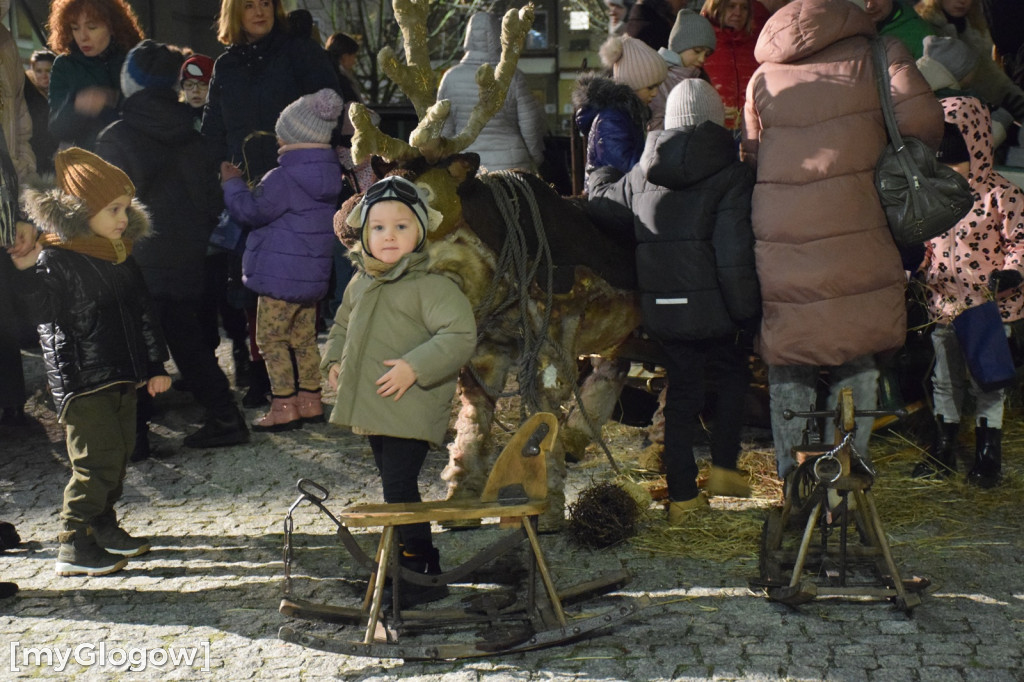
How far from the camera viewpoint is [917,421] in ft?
21.2

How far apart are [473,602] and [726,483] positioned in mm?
1555

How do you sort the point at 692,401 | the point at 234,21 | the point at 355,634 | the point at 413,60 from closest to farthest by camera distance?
1. the point at 355,634
2. the point at 413,60
3. the point at 692,401
4. the point at 234,21

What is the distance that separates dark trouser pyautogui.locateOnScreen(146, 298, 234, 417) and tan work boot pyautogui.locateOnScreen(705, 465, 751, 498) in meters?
2.88

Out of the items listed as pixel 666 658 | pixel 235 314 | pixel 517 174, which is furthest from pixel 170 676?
pixel 235 314

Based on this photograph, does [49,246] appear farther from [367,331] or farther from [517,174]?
[517,174]

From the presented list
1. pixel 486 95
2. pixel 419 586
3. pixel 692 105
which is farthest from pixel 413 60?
pixel 419 586

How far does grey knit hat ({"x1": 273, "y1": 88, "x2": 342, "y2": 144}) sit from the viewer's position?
21.0ft

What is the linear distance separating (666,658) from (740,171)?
2097mm

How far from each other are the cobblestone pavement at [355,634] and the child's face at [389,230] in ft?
4.50

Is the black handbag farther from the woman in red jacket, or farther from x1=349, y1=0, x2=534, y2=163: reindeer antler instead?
the woman in red jacket

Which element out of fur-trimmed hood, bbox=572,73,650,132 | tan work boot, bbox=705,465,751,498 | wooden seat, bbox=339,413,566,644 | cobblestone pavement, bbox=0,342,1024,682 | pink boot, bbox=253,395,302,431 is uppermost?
fur-trimmed hood, bbox=572,73,650,132

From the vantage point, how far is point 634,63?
6.21 metres

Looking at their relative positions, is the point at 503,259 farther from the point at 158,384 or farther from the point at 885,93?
the point at 885,93
